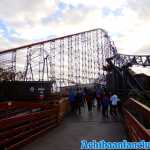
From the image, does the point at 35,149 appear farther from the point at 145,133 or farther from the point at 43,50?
the point at 43,50

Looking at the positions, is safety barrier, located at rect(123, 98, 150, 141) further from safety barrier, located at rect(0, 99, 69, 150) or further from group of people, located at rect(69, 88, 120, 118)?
group of people, located at rect(69, 88, 120, 118)

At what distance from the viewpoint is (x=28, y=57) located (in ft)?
97.5

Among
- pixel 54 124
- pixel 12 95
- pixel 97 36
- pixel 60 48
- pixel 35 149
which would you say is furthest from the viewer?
pixel 97 36

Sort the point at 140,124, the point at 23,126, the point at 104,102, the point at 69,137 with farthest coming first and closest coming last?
the point at 104,102, the point at 69,137, the point at 23,126, the point at 140,124

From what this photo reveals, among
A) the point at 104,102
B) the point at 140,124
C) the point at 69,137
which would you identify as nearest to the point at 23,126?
the point at 69,137

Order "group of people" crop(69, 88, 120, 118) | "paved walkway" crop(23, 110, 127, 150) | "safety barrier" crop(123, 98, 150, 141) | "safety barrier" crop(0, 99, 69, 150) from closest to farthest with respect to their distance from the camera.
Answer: "safety barrier" crop(123, 98, 150, 141) < "safety barrier" crop(0, 99, 69, 150) < "paved walkway" crop(23, 110, 127, 150) < "group of people" crop(69, 88, 120, 118)

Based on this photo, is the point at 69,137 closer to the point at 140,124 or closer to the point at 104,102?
the point at 140,124

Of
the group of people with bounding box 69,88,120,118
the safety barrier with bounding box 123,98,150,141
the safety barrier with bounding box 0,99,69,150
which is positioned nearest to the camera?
the safety barrier with bounding box 123,98,150,141

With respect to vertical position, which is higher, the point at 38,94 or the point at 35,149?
the point at 38,94

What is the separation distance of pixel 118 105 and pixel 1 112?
307 inches

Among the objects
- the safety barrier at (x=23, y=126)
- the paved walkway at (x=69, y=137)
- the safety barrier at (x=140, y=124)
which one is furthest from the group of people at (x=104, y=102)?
the safety barrier at (x=140, y=124)

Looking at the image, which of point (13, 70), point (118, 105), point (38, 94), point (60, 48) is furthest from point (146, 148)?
point (60, 48)

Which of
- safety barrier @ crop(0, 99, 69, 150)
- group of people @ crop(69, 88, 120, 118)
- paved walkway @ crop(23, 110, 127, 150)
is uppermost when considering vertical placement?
group of people @ crop(69, 88, 120, 118)

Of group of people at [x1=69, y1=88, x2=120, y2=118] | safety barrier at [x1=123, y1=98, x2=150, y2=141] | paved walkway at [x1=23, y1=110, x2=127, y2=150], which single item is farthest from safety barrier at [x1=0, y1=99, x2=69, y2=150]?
group of people at [x1=69, y1=88, x2=120, y2=118]
